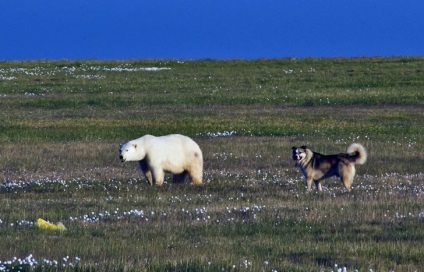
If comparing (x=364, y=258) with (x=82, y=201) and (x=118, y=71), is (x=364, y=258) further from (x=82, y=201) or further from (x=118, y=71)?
(x=118, y=71)

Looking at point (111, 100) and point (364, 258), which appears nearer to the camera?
point (364, 258)

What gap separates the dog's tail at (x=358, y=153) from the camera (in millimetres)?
17375

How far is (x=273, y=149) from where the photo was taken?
79.0 ft

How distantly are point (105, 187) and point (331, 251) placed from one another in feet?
24.0

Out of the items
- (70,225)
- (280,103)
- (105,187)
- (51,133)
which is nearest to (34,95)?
(280,103)

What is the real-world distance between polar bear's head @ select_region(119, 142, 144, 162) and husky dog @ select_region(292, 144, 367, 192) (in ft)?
9.51

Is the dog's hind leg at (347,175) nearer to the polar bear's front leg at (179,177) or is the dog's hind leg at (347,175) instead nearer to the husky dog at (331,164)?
the husky dog at (331,164)

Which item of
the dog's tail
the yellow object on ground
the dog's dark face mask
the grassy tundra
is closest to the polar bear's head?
the grassy tundra

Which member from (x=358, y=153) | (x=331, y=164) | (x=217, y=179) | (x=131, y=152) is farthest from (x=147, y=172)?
(x=358, y=153)

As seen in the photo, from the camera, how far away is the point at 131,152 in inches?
712

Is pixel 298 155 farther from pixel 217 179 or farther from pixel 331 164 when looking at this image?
pixel 217 179

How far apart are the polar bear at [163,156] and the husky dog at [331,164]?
2079 mm

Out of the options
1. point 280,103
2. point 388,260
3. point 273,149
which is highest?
point 280,103

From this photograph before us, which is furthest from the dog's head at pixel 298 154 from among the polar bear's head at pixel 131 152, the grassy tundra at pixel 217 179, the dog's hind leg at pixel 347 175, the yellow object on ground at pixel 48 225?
the yellow object on ground at pixel 48 225
